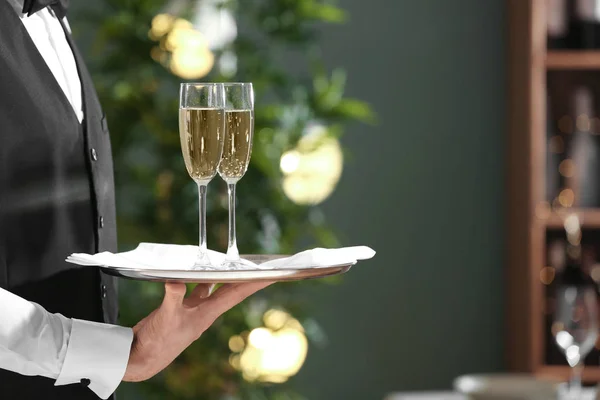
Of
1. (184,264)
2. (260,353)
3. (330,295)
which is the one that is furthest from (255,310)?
(184,264)

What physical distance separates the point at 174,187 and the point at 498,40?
A: 1.37 meters

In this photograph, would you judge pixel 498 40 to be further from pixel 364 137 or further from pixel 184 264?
pixel 184 264

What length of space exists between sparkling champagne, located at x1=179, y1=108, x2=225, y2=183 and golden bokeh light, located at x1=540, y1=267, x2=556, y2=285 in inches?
77.0

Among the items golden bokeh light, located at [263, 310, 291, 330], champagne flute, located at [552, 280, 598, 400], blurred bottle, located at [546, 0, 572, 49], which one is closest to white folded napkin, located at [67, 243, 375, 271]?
champagne flute, located at [552, 280, 598, 400]

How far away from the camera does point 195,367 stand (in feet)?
8.95

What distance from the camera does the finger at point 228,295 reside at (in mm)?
1095

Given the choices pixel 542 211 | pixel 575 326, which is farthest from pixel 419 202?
pixel 575 326

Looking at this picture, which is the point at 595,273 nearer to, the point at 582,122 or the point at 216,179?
the point at 582,122

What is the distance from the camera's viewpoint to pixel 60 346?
108 centimetres

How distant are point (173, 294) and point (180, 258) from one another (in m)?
0.14

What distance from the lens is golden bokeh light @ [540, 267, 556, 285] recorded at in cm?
297

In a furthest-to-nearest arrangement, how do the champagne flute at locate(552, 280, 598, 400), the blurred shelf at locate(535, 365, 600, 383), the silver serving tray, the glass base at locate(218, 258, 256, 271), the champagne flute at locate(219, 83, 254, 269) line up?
the blurred shelf at locate(535, 365, 600, 383)
the champagne flute at locate(552, 280, 598, 400)
the champagne flute at locate(219, 83, 254, 269)
the glass base at locate(218, 258, 256, 271)
the silver serving tray

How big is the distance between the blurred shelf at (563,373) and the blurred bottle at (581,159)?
19.1 inches

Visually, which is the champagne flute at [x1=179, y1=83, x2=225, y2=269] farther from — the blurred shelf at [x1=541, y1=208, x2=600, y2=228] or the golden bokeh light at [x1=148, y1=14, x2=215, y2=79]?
the blurred shelf at [x1=541, y1=208, x2=600, y2=228]
